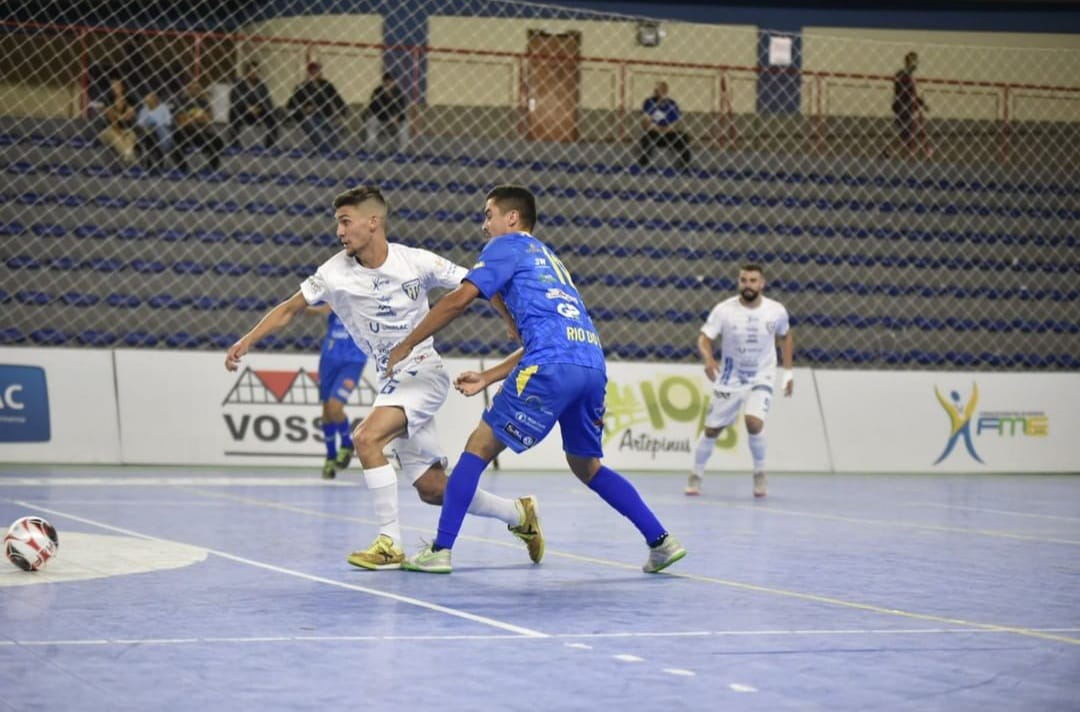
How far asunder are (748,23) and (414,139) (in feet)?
38.6

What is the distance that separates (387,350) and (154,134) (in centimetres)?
1538

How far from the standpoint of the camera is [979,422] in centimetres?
2117

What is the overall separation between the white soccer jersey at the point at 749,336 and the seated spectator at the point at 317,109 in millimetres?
9462

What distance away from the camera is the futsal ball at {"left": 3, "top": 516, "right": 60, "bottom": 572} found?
767 cm

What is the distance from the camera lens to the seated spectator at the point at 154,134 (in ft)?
75.5

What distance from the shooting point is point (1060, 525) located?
→ 1281 cm

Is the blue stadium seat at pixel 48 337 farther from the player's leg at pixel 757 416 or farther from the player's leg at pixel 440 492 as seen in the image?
the player's leg at pixel 440 492

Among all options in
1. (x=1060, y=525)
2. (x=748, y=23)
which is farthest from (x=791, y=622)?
(x=748, y=23)

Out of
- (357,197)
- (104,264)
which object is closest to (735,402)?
(357,197)

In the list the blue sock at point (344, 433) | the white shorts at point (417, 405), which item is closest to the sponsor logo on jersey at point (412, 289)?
the white shorts at point (417, 405)

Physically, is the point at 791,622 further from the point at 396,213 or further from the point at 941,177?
the point at 941,177

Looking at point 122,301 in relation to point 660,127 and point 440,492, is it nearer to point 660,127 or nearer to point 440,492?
point 660,127

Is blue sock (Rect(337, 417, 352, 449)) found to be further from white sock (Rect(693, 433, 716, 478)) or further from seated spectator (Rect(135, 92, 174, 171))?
seated spectator (Rect(135, 92, 174, 171))

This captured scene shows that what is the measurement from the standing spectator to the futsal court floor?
14937 millimetres
